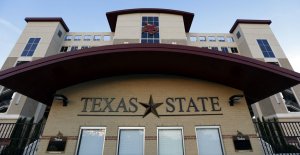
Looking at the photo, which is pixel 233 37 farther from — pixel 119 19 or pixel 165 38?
pixel 119 19

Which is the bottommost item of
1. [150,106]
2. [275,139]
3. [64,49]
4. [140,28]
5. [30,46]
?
[275,139]

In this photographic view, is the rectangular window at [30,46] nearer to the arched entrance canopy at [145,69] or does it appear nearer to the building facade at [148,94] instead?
the arched entrance canopy at [145,69]

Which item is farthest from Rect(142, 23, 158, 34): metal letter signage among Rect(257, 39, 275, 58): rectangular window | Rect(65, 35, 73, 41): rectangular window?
Rect(257, 39, 275, 58): rectangular window

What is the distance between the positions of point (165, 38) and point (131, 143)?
87.2 ft

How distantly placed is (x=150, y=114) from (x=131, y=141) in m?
1.53

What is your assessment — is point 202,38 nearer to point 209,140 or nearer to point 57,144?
point 209,140

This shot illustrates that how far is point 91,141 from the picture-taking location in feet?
28.3

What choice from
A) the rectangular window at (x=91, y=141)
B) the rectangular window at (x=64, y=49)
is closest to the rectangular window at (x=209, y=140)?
the rectangular window at (x=91, y=141)

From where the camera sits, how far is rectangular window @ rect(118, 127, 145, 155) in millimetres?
8414

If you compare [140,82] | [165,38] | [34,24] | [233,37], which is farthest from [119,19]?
[140,82]

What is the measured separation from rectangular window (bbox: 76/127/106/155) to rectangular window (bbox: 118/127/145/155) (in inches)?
32.8

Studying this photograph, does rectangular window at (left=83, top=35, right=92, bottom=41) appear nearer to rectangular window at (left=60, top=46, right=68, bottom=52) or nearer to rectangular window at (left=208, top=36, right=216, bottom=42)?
rectangular window at (left=60, top=46, right=68, bottom=52)

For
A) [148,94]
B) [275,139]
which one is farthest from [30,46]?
[275,139]

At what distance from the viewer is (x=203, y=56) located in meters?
8.77
